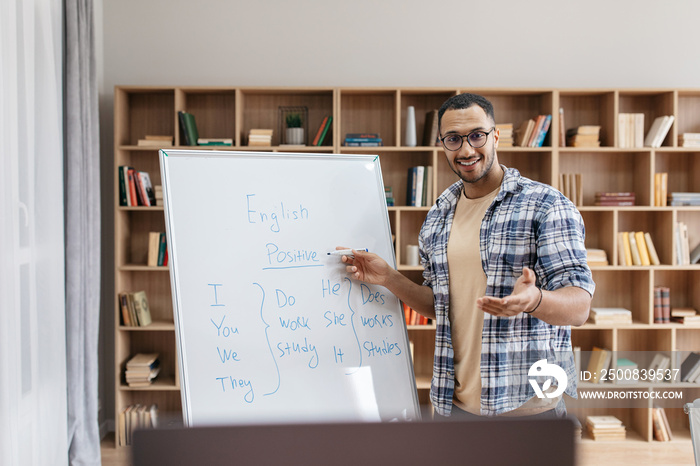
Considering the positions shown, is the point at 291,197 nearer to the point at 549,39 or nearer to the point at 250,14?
the point at 250,14

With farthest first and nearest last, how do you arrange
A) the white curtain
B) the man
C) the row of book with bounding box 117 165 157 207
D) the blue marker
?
the row of book with bounding box 117 165 157 207 < the white curtain < the blue marker < the man

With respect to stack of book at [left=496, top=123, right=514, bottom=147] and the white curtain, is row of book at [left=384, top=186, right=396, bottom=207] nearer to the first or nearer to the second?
stack of book at [left=496, top=123, right=514, bottom=147]

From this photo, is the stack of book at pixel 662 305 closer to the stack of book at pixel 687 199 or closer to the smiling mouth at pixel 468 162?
the stack of book at pixel 687 199

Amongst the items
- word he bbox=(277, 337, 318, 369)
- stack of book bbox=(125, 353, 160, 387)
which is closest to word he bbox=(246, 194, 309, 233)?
word he bbox=(277, 337, 318, 369)

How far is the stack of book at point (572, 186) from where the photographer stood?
3.41 meters

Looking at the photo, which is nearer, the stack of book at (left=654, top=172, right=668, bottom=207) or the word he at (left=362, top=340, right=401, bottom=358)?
the word he at (left=362, top=340, right=401, bottom=358)

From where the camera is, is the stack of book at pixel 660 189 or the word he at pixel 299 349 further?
the stack of book at pixel 660 189

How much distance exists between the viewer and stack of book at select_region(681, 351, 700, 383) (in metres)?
3.45

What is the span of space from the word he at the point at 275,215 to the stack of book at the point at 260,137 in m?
1.86

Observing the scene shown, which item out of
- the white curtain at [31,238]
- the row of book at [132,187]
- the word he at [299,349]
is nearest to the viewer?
the word he at [299,349]

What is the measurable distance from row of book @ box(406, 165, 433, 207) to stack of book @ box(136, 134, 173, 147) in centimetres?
158

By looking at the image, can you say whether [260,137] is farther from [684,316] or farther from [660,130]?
[684,316]

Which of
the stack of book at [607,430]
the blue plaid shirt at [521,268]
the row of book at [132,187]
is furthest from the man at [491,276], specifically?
the stack of book at [607,430]

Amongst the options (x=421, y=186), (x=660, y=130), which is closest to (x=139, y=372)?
(x=421, y=186)
